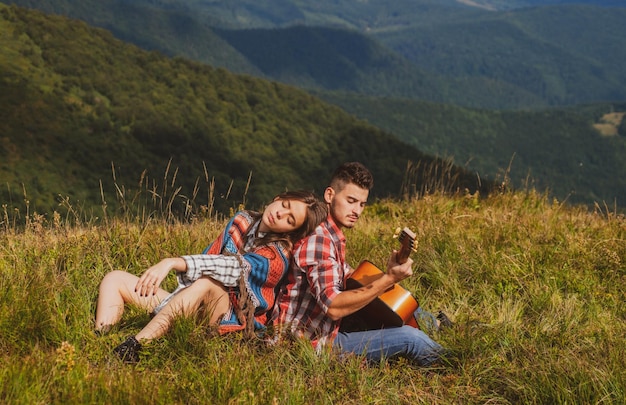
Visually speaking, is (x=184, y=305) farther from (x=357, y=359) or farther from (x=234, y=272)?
(x=357, y=359)

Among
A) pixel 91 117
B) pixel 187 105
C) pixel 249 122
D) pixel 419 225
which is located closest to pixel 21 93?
pixel 91 117

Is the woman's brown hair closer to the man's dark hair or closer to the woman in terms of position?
the woman

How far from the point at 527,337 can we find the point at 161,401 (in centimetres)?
250

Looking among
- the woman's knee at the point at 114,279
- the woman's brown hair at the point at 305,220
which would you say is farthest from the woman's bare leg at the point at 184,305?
the woman's knee at the point at 114,279

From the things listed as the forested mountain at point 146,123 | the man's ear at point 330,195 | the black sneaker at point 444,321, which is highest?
the man's ear at point 330,195

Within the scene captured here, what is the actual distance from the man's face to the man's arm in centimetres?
53

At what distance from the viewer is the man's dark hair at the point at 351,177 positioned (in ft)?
12.8

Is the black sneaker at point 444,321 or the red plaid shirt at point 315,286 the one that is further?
the black sneaker at point 444,321

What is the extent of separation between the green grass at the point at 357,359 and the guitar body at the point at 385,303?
0.27 meters

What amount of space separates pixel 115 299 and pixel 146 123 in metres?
89.4

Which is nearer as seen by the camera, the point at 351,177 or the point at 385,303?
the point at 385,303

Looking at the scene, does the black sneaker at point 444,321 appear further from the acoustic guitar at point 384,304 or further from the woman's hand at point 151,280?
the woman's hand at point 151,280

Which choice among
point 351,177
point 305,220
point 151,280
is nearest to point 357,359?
point 305,220

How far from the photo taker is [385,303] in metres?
3.79
